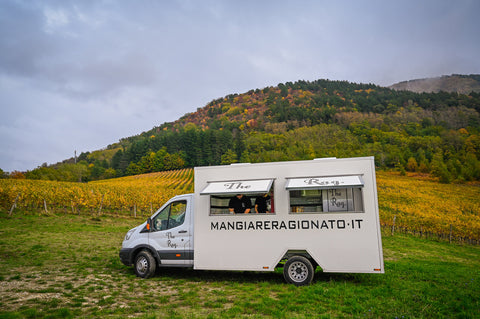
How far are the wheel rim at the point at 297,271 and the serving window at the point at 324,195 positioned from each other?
1337mm

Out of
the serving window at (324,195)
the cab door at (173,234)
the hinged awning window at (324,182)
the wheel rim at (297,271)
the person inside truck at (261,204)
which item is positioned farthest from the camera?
the cab door at (173,234)

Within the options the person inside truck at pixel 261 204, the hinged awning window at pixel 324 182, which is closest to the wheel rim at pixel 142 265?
the person inside truck at pixel 261 204

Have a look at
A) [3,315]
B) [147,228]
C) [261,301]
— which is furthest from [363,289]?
[3,315]

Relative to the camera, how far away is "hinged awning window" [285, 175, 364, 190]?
262 inches

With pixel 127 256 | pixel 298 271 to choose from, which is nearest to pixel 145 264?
pixel 127 256

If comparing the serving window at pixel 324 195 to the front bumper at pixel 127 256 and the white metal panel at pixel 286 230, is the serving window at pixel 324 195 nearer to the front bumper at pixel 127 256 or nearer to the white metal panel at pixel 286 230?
the white metal panel at pixel 286 230

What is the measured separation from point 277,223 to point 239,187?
1.34m

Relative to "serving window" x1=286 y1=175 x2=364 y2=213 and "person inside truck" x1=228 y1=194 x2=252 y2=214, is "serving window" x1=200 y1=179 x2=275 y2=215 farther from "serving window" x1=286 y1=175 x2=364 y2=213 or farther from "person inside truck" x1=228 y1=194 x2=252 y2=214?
"serving window" x1=286 y1=175 x2=364 y2=213

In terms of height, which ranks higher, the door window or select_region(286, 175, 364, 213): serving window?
select_region(286, 175, 364, 213): serving window

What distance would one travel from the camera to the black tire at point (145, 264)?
810 centimetres

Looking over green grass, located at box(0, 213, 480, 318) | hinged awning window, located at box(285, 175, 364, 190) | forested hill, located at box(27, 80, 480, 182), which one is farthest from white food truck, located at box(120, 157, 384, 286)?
forested hill, located at box(27, 80, 480, 182)

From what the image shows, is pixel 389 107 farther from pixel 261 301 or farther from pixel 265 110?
pixel 261 301

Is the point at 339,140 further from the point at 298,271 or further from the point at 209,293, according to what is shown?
the point at 209,293

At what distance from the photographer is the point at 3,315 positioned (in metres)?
4.95
